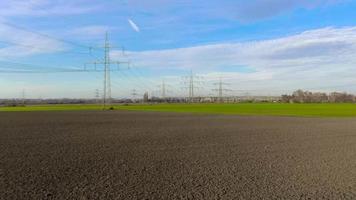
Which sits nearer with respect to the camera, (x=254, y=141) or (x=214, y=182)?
(x=214, y=182)

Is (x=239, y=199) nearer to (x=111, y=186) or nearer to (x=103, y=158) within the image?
(x=111, y=186)

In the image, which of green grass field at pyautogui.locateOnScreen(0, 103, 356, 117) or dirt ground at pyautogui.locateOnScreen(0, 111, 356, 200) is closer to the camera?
dirt ground at pyautogui.locateOnScreen(0, 111, 356, 200)

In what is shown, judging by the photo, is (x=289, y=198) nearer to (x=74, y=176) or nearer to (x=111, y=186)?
(x=111, y=186)

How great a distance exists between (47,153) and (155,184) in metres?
7.32

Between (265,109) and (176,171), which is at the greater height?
(265,109)

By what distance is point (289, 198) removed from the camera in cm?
949

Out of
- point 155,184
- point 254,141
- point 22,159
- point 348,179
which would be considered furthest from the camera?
point 254,141

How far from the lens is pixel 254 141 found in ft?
72.5

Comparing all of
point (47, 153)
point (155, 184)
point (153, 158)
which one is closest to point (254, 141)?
point (153, 158)

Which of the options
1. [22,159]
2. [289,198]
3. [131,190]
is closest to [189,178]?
[131,190]

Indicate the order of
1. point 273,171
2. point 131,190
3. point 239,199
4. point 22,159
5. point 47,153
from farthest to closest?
point 47,153 → point 22,159 → point 273,171 → point 131,190 → point 239,199

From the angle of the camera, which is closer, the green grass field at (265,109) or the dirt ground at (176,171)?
the dirt ground at (176,171)

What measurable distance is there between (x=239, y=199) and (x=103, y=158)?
285 inches

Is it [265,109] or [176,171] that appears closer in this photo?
[176,171]
